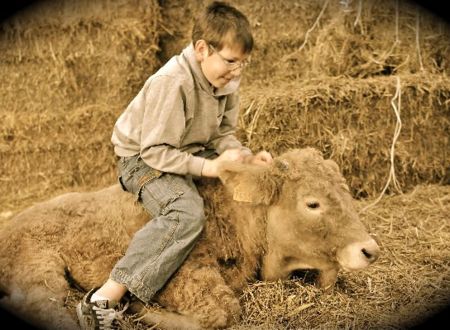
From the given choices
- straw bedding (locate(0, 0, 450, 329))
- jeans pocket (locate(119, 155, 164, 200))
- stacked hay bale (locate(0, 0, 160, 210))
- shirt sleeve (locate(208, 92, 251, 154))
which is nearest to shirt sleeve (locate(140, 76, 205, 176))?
jeans pocket (locate(119, 155, 164, 200))

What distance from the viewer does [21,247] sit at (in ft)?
12.3

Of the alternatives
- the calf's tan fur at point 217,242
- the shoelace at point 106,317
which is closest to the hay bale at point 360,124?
the calf's tan fur at point 217,242

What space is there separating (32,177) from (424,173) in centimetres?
452

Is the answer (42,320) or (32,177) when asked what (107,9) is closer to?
(32,177)

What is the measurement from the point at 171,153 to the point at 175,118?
22cm

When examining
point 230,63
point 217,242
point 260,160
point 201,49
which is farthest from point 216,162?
point 201,49

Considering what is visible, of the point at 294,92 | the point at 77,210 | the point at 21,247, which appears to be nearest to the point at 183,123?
the point at 77,210

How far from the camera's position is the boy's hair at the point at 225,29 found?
347cm

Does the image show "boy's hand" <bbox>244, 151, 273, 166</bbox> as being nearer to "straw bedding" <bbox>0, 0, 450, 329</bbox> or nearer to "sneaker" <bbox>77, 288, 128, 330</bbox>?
"sneaker" <bbox>77, 288, 128, 330</bbox>

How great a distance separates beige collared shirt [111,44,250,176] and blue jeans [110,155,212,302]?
13cm

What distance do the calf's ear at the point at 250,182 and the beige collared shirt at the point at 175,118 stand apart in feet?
0.63

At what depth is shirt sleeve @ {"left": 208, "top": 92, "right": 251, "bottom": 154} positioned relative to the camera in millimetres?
4105

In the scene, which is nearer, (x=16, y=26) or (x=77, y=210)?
(x=77, y=210)

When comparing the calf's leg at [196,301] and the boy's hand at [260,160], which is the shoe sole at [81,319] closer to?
the calf's leg at [196,301]
